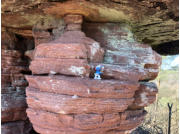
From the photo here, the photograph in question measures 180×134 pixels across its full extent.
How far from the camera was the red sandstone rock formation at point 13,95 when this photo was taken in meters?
4.68

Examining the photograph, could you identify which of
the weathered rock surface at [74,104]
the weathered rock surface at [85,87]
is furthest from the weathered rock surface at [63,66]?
the weathered rock surface at [74,104]

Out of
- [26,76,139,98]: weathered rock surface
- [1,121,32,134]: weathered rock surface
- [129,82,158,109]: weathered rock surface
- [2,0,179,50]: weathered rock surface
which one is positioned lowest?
[1,121,32,134]: weathered rock surface

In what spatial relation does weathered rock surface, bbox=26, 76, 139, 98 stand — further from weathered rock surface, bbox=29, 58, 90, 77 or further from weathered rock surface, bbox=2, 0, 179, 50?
Answer: weathered rock surface, bbox=2, 0, 179, 50

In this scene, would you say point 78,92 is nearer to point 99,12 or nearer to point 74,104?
point 74,104

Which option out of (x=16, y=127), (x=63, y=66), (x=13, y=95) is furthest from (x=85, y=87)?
(x=16, y=127)

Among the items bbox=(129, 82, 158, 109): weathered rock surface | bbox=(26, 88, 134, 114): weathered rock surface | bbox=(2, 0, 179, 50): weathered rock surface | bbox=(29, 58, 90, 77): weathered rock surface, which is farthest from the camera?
bbox=(129, 82, 158, 109): weathered rock surface

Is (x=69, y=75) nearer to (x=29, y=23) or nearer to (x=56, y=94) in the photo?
(x=56, y=94)

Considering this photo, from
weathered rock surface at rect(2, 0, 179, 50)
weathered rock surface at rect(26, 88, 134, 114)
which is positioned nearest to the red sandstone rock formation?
weathered rock surface at rect(2, 0, 179, 50)

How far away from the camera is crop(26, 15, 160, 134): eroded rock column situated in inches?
120

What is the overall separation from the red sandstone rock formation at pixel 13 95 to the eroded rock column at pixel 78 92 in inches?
65.2

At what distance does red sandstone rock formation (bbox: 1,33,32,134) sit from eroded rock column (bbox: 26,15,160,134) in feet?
5.44

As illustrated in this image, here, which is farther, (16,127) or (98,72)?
(16,127)

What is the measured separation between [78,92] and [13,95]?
2.85 m

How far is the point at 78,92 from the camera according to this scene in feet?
9.92
